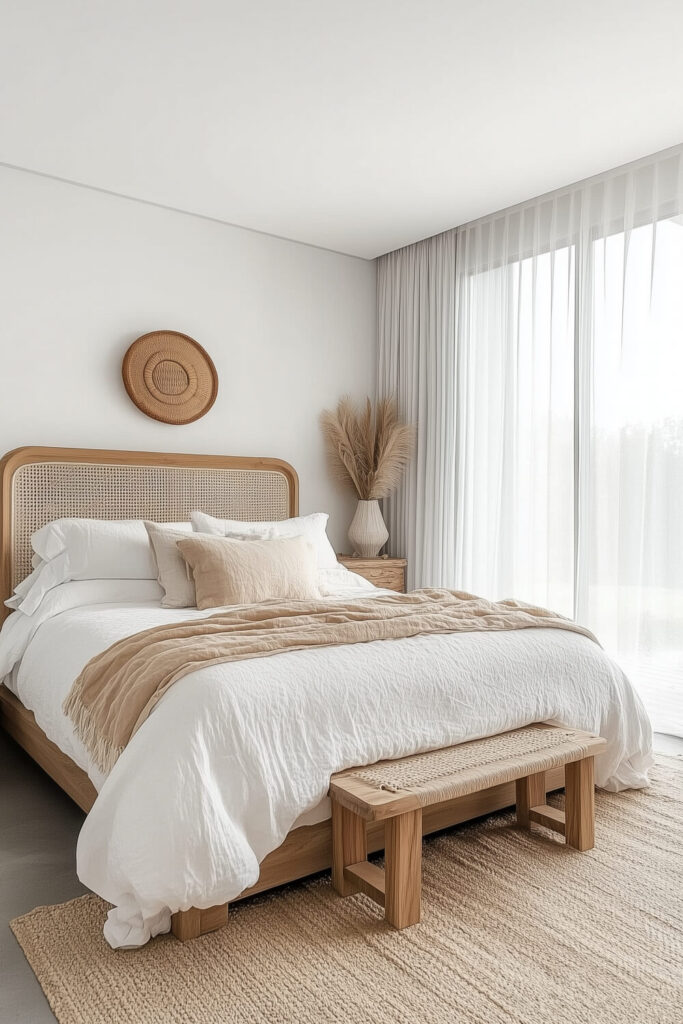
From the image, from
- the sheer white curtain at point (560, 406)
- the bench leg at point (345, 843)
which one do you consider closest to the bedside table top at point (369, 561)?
the sheer white curtain at point (560, 406)

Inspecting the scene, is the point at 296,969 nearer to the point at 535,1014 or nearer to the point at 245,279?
the point at 535,1014

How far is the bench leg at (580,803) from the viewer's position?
234 cm

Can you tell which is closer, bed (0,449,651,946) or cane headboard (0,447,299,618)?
bed (0,449,651,946)

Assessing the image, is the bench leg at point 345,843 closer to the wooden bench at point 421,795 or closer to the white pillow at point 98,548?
the wooden bench at point 421,795

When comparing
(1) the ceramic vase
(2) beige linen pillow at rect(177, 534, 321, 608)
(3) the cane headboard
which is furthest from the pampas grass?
(2) beige linen pillow at rect(177, 534, 321, 608)

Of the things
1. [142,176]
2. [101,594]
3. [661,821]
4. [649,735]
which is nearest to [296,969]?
[661,821]

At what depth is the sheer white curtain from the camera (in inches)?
137

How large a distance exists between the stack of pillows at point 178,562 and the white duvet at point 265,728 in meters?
0.26

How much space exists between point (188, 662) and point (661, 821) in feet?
5.46

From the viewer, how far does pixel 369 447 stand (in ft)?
15.4

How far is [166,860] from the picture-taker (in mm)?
1762

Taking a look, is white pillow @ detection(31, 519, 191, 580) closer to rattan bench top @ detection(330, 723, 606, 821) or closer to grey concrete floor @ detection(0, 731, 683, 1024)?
grey concrete floor @ detection(0, 731, 683, 1024)

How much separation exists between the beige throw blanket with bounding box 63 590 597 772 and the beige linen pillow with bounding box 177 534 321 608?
0.38 ft

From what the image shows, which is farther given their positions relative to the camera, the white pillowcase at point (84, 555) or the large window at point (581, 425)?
the large window at point (581, 425)
